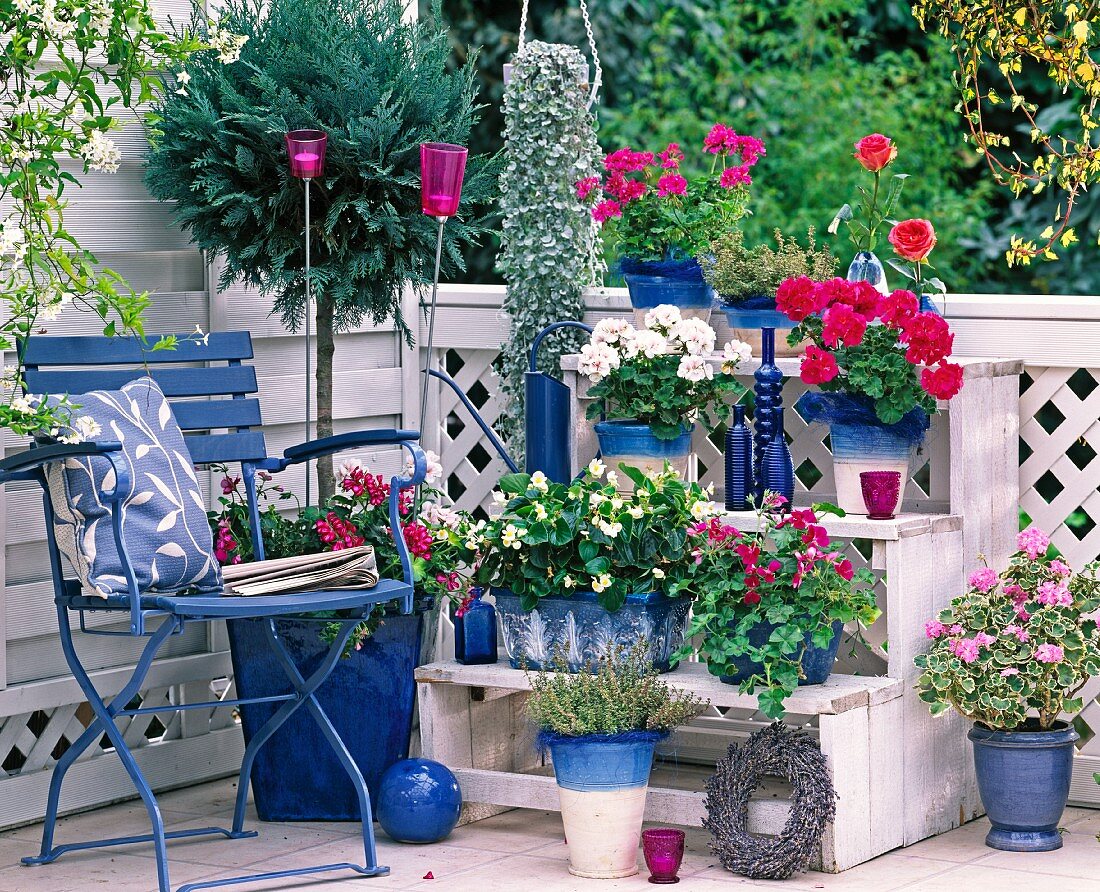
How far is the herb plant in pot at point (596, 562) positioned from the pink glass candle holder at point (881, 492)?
1.01 feet

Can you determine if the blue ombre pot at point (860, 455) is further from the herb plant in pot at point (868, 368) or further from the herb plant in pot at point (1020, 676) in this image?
the herb plant in pot at point (1020, 676)

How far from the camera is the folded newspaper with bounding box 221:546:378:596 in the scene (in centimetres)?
341

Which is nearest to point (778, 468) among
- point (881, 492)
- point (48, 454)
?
point (881, 492)

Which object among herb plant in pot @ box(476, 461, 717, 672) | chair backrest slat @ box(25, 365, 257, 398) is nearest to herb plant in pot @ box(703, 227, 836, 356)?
herb plant in pot @ box(476, 461, 717, 672)

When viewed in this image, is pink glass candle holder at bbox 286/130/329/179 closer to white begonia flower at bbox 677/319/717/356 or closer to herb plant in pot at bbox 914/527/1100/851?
white begonia flower at bbox 677/319/717/356

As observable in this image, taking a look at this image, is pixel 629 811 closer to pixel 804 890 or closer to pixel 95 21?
pixel 804 890

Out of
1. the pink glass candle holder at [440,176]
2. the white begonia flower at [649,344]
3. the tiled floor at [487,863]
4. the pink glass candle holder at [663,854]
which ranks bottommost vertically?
the tiled floor at [487,863]

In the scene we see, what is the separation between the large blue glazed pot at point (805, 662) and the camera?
3.49 metres

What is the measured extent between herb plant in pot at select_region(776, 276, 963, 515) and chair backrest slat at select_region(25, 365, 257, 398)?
117cm

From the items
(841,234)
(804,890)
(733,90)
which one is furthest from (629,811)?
(733,90)

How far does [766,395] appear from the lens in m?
3.80

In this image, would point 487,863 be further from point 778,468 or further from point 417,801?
point 778,468

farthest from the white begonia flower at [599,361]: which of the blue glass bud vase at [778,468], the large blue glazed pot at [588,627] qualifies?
the large blue glazed pot at [588,627]

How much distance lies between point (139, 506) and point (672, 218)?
1354 mm
